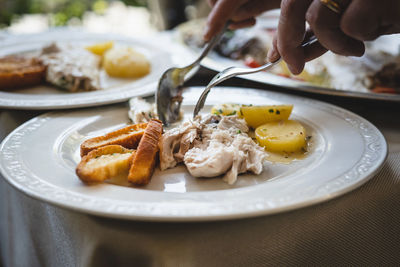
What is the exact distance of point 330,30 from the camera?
122 centimetres

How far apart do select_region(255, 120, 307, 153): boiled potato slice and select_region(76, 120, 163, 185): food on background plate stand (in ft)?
1.58

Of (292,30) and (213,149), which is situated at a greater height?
(292,30)

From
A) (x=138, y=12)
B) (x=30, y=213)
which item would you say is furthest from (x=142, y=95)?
(x=138, y=12)

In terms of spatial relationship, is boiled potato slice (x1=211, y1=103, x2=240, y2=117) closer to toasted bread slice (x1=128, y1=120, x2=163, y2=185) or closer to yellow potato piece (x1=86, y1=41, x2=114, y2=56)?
toasted bread slice (x1=128, y1=120, x2=163, y2=185)

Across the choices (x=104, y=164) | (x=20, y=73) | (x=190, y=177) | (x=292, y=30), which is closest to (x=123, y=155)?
(x=104, y=164)

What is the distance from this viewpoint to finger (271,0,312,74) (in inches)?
50.9

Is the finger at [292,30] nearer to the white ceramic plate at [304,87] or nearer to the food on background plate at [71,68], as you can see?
the white ceramic plate at [304,87]

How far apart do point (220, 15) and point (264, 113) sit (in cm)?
92

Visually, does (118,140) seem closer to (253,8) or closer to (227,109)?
(227,109)

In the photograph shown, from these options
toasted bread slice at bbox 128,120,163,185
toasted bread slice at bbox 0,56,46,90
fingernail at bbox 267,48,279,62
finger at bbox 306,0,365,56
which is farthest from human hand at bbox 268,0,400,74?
toasted bread slice at bbox 0,56,46,90

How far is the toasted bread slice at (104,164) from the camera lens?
1219 mm

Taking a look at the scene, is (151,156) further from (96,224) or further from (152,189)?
(96,224)

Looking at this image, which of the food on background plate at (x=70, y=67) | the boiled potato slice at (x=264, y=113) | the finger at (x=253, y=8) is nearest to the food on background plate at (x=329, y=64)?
the finger at (x=253, y=8)

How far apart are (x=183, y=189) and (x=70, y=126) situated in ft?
2.54
